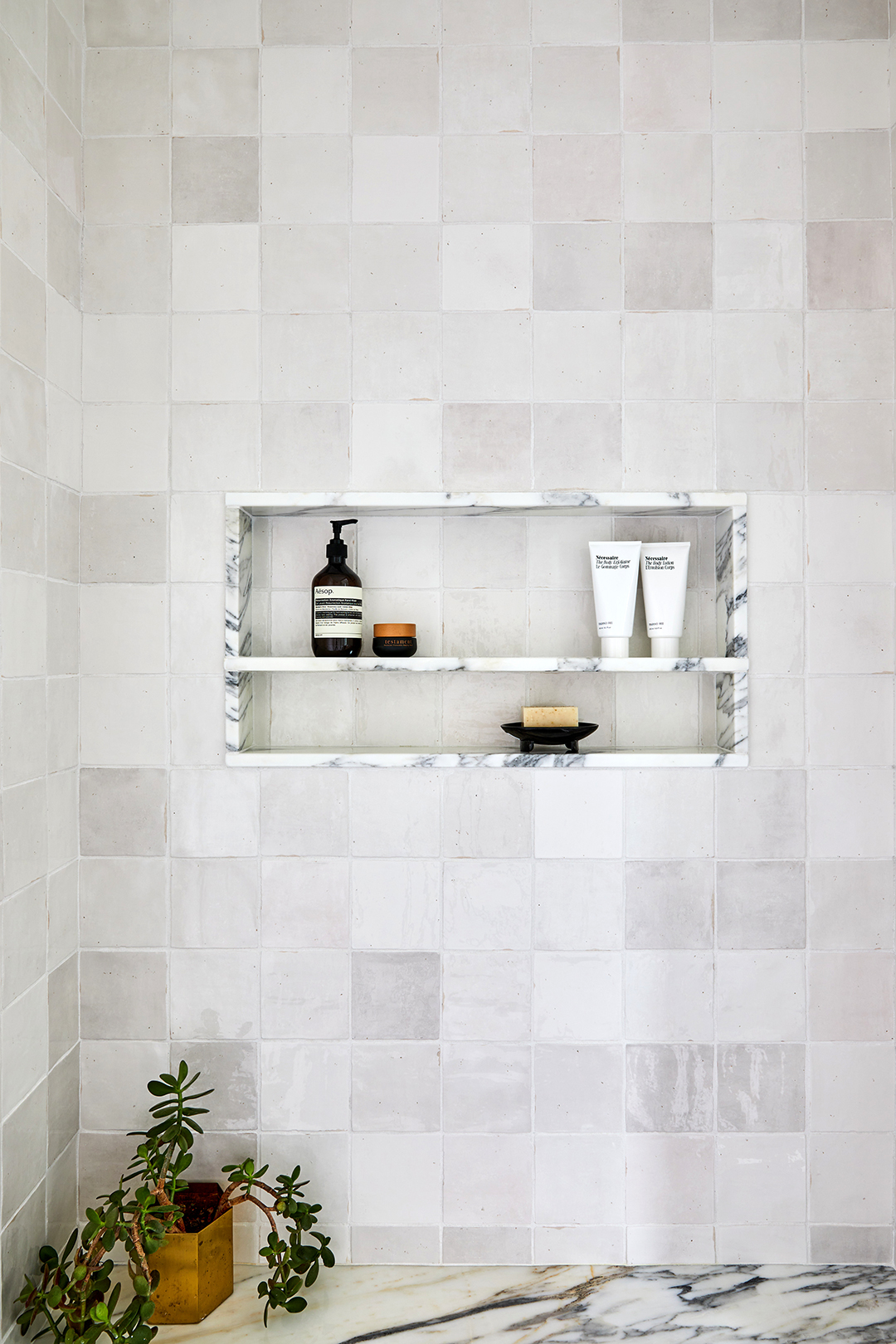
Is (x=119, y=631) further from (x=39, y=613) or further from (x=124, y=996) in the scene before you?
(x=124, y=996)

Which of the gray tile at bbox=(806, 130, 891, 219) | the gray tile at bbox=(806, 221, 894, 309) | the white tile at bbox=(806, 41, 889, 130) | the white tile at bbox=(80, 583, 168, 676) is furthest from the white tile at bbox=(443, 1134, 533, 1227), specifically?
the white tile at bbox=(806, 41, 889, 130)

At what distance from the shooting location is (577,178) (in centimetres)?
148

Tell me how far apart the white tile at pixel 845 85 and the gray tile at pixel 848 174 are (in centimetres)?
2

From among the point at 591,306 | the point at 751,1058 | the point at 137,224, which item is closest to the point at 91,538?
the point at 137,224

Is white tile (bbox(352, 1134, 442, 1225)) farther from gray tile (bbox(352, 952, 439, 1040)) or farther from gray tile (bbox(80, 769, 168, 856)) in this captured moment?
gray tile (bbox(80, 769, 168, 856))

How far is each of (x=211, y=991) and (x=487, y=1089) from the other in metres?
0.45

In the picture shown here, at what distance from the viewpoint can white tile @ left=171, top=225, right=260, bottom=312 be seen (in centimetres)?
148

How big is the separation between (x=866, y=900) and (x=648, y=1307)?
664 mm

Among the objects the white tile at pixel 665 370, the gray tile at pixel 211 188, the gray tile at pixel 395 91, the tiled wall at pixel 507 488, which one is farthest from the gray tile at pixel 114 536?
the white tile at pixel 665 370

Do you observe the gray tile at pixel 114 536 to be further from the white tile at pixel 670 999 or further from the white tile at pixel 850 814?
the white tile at pixel 850 814

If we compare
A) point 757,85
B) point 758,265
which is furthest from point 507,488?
point 757,85

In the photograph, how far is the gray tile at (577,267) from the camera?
1.48m

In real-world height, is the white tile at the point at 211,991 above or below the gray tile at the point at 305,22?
below

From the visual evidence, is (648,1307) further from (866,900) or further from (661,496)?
(661,496)
